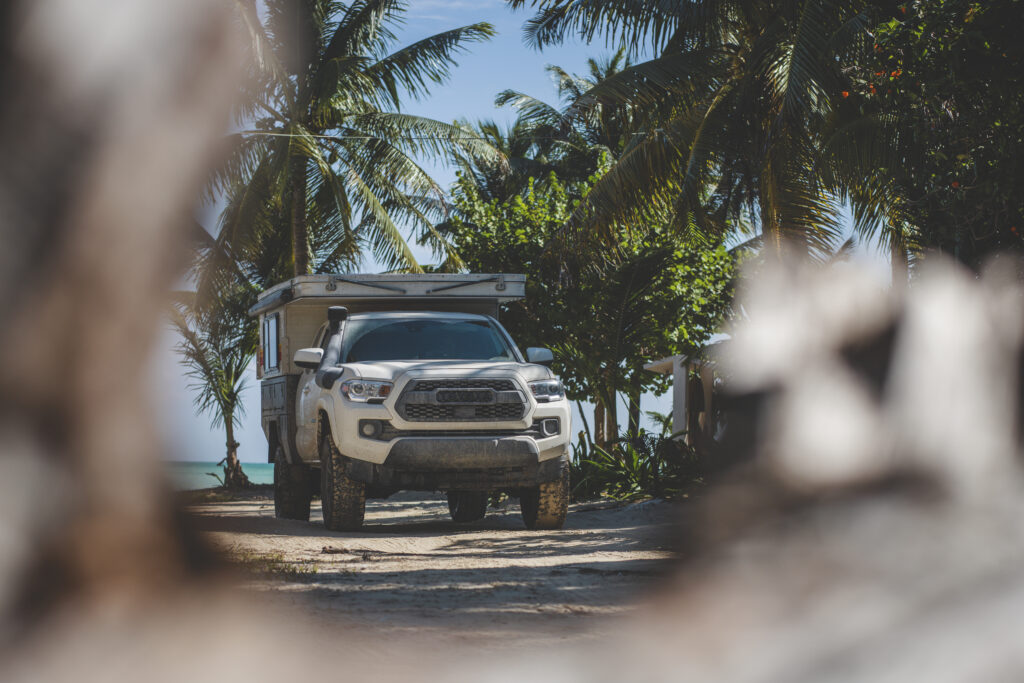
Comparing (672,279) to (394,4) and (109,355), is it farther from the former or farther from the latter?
(109,355)

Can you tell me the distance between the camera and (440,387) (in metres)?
10.1

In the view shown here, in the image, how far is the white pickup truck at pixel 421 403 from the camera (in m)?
10.0

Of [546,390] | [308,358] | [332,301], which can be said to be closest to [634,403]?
[332,301]

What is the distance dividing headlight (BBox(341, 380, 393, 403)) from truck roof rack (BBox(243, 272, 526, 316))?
1843 millimetres

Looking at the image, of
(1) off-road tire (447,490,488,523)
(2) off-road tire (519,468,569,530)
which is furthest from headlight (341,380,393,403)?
(1) off-road tire (447,490,488,523)

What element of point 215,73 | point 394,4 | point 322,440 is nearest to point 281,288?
point 322,440

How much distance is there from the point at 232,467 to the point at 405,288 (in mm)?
15065

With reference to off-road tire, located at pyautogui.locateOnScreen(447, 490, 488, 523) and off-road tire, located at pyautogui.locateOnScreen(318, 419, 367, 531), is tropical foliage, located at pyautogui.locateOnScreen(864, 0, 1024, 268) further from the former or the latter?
off-road tire, located at pyautogui.locateOnScreen(318, 419, 367, 531)

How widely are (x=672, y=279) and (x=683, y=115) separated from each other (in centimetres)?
474

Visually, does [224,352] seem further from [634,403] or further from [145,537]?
[145,537]

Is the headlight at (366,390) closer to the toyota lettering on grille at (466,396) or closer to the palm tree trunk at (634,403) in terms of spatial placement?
the toyota lettering on grille at (466,396)

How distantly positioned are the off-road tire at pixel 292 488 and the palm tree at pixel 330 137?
9251mm

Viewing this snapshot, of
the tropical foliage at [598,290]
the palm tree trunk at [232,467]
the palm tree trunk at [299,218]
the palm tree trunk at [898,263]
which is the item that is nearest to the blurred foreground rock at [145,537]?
the palm tree trunk at [898,263]

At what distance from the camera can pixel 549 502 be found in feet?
34.9
